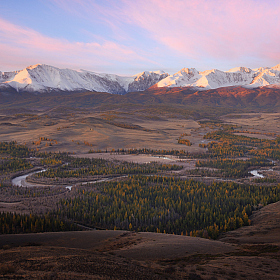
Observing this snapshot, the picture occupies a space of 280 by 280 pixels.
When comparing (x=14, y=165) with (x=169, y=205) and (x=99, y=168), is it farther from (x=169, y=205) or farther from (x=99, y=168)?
(x=169, y=205)

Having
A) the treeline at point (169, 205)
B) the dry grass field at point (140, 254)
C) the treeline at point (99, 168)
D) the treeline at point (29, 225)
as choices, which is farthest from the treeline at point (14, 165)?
the treeline at point (29, 225)

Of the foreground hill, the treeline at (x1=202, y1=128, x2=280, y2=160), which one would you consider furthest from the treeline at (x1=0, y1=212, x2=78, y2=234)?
the treeline at (x1=202, y1=128, x2=280, y2=160)

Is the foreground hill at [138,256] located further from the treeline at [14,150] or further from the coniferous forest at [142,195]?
the treeline at [14,150]

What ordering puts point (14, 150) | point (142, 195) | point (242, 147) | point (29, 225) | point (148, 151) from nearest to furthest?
point (29, 225) → point (142, 195) → point (14, 150) → point (148, 151) → point (242, 147)

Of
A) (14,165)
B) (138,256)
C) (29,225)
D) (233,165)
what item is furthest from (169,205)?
(14,165)

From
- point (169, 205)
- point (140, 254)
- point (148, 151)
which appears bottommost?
point (169, 205)
